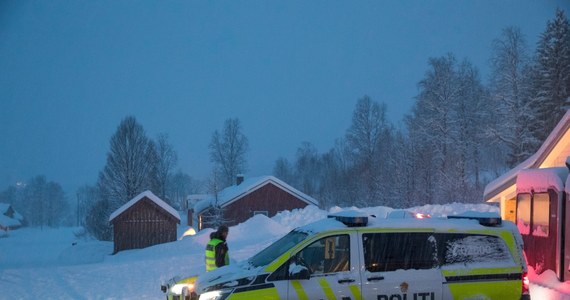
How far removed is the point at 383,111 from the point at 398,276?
51873 millimetres

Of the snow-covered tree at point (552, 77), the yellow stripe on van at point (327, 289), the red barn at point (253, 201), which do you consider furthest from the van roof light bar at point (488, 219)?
the red barn at point (253, 201)

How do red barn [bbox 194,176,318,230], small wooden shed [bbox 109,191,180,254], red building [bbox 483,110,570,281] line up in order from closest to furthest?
red building [bbox 483,110,570,281]
small wooden shed [bbox 109,191,180,254]
red barn [bbox 194,176,318,230]

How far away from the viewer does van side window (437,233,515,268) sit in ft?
22.2

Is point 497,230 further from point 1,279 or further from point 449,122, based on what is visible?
point 449,122

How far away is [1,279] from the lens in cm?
1482

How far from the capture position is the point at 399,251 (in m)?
6.67

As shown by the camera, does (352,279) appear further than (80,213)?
No

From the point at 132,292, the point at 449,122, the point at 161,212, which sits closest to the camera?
the point at 132,292

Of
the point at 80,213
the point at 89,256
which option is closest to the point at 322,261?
the point at 89,256

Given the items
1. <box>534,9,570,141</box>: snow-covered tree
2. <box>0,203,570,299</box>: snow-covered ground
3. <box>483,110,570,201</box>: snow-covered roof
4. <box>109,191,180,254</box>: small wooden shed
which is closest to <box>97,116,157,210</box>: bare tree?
<box>109,191,180,254</box>: small wooden shed

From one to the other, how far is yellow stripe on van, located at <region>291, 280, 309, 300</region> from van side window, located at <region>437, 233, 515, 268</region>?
1.86m

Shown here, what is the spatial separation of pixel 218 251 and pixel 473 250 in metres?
4.18

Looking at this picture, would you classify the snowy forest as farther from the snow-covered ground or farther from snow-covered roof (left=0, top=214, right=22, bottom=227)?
snow-covered roof (left=0, top=214, right=22, bottom=227)

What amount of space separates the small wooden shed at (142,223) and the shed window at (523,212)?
23087 millimetres
